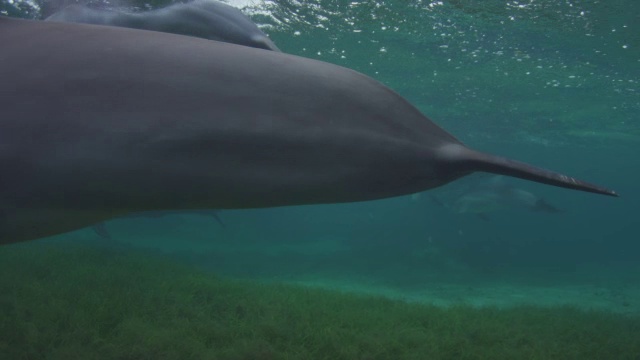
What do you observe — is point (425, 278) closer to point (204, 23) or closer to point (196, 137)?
point (204, 23)

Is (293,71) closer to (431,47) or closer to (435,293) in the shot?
(435,293)

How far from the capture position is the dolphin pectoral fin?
196 cm

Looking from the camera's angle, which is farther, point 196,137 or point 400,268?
point 400,268

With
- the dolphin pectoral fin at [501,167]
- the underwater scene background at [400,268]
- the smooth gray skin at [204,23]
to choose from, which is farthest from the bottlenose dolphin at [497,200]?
the dolphin pectoral fin at [501,167]

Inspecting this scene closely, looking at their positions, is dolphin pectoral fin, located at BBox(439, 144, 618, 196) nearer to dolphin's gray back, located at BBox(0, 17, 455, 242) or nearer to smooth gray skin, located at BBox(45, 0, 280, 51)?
dolphin's gray back, located at BBox(0, 17, 455, 242)

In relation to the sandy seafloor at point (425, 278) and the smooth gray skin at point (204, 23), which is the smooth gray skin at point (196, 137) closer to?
the smooth gray skin at point (204, 23)

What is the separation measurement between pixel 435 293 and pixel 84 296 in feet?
44.5

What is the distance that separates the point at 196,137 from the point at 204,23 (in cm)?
159

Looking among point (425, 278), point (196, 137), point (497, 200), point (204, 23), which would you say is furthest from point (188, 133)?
point (497, 200)

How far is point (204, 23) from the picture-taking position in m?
3.25

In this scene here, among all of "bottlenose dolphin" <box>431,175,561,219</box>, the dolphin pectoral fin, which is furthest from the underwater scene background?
the dolphin pectoral fin

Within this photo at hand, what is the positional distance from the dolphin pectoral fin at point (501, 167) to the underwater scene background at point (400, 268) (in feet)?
9.53

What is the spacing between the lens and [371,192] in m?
2.11

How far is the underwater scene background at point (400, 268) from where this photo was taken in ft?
21.3
